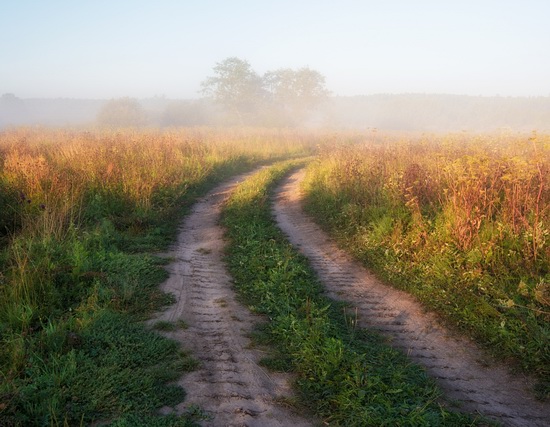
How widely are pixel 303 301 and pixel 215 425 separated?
234cm

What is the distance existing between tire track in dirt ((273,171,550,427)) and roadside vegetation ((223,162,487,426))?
0.27 metres

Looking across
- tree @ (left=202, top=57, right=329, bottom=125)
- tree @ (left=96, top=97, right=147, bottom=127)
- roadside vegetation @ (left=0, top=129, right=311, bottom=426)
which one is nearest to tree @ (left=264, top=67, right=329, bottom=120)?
tree @ (left=202, top=57, right=329, bottom=125)

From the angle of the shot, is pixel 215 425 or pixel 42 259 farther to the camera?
pixel 42 259

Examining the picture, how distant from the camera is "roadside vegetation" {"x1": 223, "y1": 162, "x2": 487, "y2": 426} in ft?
10.1

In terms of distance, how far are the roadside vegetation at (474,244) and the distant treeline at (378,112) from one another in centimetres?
4319

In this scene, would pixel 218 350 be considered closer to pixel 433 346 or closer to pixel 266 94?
pixel 433 346

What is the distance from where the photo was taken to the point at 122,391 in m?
3.23

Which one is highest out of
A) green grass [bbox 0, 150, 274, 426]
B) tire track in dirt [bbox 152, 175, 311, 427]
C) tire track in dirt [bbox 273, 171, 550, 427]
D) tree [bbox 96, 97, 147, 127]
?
tree [bbox 96, 97, 147, 127]

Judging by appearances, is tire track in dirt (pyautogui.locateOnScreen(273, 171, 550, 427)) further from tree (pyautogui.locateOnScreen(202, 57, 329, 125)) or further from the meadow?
tree (pyautogui.locateOnScreen(202, 57, 329, 125))

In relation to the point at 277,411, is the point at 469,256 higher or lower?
higher

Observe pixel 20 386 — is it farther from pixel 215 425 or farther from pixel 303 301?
pixel 303 301

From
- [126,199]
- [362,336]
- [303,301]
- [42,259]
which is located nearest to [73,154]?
[126,199]

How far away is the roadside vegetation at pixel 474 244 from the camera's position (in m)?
4.41

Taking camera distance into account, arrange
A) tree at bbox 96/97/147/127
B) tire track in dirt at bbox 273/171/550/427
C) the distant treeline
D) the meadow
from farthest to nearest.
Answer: the distant treeline → tree at bbox 96/97/147/127 → tire track in dirt at bbox 273/171/550/427 → the meadow
